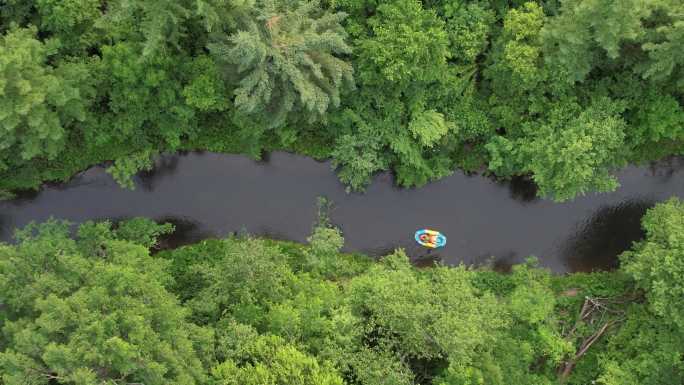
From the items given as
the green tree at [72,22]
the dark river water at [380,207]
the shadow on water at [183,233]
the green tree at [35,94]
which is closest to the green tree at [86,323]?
the green tree at [35,94]

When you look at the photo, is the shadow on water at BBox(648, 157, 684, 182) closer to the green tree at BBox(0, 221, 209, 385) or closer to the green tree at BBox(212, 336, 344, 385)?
the green tree at BBox(212, 336, 344, 385)

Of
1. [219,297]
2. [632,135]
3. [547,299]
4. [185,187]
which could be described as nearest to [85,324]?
[219,297]

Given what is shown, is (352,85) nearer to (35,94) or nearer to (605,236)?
(35,94)

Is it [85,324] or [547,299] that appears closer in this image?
[85,324]

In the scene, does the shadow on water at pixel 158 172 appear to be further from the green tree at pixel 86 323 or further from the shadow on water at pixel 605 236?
the shadow on water at pixel 605 236

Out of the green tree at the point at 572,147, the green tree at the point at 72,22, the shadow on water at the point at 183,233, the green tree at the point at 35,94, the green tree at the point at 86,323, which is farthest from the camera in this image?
the shadow on water at the point at 183,233

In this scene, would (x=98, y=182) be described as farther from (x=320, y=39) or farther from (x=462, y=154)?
(x=462, y=154)

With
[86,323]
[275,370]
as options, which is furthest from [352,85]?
[86,323]
